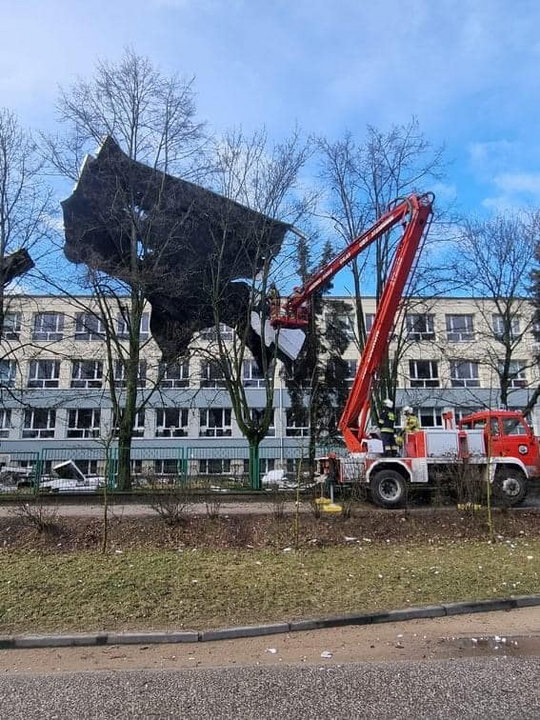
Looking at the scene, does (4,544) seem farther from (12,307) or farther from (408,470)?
(12,307)

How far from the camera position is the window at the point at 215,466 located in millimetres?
19698

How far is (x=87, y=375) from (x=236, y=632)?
33.0 m

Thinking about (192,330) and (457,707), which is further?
(192,330)

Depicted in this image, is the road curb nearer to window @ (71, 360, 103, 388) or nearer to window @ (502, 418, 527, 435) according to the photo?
window @ (502, 418, 527, 435)

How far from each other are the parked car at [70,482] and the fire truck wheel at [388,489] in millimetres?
8452

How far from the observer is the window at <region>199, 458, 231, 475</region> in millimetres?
19698

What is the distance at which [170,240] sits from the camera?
23484 mm

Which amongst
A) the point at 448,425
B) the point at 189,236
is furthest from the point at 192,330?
the point at 448,425

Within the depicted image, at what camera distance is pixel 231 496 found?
55.9ft

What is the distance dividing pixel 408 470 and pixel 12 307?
16575 millimetres

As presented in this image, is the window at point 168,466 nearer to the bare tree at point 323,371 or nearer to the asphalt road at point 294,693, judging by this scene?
the bare tree at point 323,371

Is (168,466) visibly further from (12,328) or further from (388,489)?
(12,328)

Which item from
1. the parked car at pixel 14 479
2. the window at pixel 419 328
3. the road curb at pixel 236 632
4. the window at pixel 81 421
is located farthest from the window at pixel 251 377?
the road curb at pixel 236 632

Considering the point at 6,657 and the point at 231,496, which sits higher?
the point at 231,496
